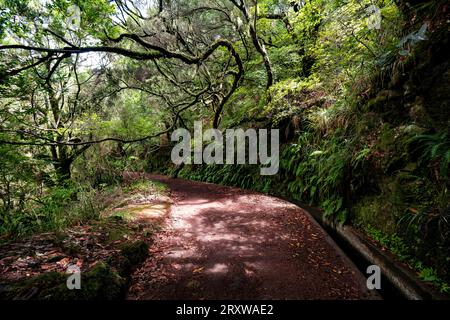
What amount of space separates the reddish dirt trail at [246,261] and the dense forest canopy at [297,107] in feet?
2.85

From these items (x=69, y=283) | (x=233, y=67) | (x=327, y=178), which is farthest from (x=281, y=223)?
(x=233, y=67)

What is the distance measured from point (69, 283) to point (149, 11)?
994 cm

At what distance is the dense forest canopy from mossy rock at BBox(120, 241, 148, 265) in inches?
72.6

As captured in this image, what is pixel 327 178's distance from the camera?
5.32m

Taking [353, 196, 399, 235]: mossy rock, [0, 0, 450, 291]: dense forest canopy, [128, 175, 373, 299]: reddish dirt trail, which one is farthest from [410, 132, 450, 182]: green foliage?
[128, 175, 373, 299]: reddish dirt trail

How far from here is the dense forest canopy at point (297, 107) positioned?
3498 millimetres

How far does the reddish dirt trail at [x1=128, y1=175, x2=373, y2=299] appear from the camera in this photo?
2.93m

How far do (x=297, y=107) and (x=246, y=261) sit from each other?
611 centimetres

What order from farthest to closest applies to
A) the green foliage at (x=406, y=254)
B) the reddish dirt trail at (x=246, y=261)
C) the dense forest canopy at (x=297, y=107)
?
the dense forest canopy at (x=297, y=107), the reddish dirt trail at (x=246, y=261), the green foliage at (x=406, y=254)

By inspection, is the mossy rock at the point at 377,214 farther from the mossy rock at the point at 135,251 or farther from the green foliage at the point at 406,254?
the mossy rock at the point at 135,251

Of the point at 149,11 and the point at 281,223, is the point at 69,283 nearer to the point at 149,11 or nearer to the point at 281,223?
the point at 281,223

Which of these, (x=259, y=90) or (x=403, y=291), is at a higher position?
(x=259, y=90)

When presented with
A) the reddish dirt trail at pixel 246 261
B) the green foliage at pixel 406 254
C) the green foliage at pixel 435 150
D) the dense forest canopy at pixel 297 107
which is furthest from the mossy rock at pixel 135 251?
the green foliage at pixel 435 150
